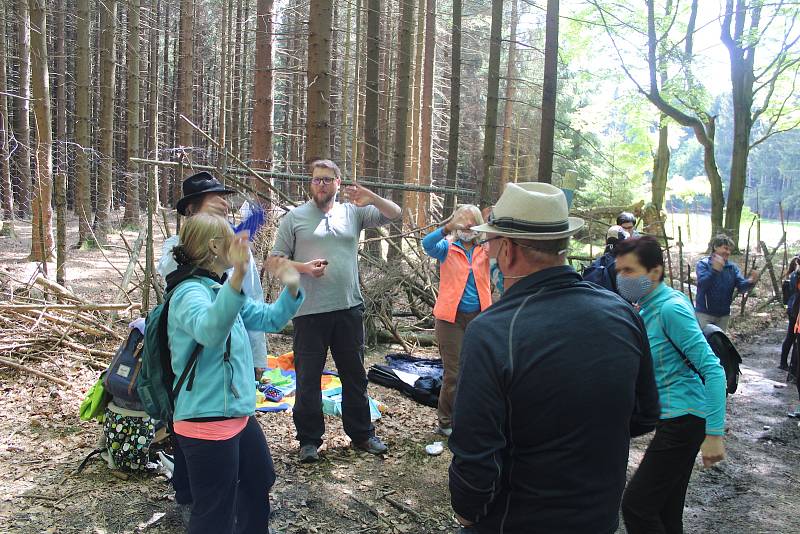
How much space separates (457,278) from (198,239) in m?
2.95

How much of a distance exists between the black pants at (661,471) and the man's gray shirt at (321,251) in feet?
7.98

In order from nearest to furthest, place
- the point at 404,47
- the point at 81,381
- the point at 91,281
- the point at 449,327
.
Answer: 1. the point at 449,327
2. the point at 81,381
3. the point at 91,281
4. the point at 404,47

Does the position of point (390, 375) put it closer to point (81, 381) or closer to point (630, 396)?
point (81, 381)

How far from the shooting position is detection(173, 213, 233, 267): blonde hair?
2.71 meters

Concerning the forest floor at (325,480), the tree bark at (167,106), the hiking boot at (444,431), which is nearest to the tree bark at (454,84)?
the forest floor at (325,480)

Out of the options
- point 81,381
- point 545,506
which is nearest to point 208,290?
point 545,506

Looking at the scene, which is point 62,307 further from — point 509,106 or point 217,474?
point 509,106

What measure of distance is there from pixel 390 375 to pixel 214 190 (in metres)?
3.46

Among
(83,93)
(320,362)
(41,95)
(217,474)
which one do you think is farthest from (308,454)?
(83,93)

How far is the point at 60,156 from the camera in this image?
12625 millimetres

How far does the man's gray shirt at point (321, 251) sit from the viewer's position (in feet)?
15.0

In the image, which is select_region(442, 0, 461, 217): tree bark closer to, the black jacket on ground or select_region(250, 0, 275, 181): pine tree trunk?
Result: select_region(250, 0, 275, 181): pine tree trunk

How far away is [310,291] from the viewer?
15.0ft

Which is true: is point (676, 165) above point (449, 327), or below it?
above
